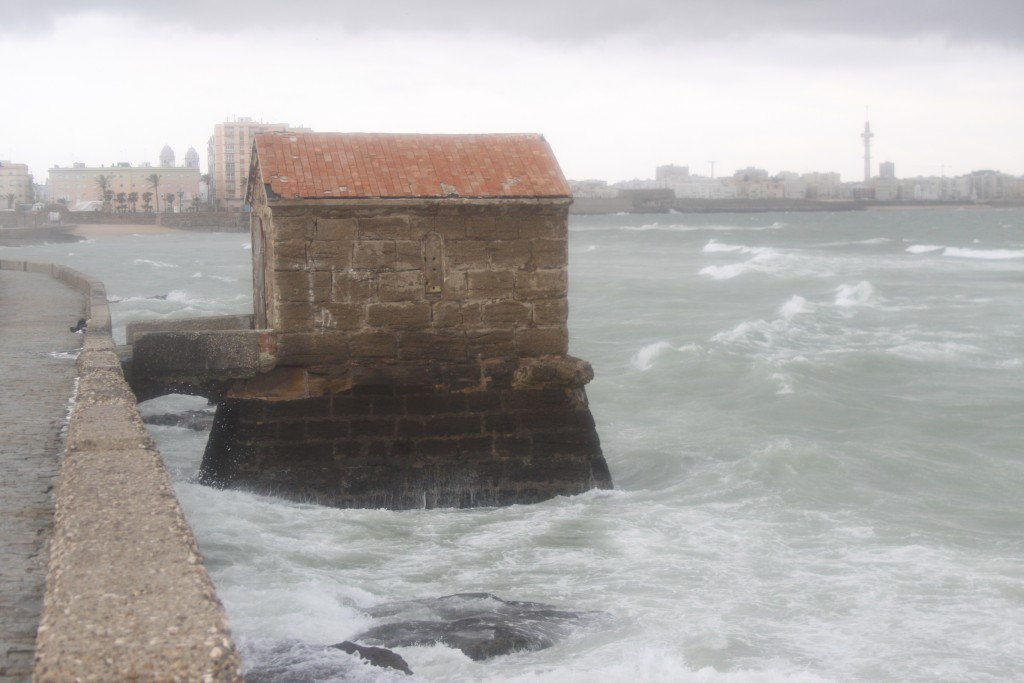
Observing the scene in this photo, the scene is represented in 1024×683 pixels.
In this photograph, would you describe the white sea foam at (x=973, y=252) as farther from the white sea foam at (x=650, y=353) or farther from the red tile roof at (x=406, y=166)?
the red tile roof at (x=406, y=166)

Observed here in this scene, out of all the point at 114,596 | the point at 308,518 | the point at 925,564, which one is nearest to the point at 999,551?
the point at 925,564

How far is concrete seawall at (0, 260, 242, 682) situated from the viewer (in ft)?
11.7

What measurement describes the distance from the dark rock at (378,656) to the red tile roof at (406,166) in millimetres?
4083

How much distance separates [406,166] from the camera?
10141 mm

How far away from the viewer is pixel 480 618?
7367 millimetres

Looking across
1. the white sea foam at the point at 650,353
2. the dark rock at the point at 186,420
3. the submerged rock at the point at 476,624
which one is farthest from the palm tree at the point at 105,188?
the submerged rock at the point at 476,624

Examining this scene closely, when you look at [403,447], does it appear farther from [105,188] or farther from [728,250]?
[105,188]

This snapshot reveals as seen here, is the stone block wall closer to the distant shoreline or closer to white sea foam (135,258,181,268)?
white sea foam (135,258,181,268)

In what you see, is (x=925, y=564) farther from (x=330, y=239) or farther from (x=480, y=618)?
(x=330, y=239)

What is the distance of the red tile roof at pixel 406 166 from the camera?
384 inches

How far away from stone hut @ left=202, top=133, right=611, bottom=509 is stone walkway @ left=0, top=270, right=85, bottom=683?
1.63 m

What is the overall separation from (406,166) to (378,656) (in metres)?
4.78

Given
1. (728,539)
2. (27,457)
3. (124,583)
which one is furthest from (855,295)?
(124,583)

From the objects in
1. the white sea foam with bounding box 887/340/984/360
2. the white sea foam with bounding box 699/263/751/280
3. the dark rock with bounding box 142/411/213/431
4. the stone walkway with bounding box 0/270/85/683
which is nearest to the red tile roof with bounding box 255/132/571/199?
the stone walkway with bounding box 0/270/85/683
